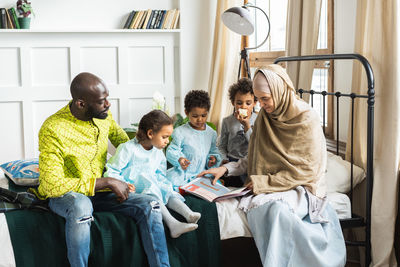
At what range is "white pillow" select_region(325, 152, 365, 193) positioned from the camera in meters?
2.70

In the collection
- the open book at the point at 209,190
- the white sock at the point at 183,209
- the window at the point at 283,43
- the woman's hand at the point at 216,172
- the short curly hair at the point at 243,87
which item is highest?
the window at the point at 283,43

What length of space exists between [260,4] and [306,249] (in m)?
2.58

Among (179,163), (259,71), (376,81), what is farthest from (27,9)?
(376,81)

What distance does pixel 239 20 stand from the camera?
3338 mm

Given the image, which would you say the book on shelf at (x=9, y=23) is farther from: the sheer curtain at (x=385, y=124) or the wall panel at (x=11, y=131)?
the sheer curtain at (x=385, y=124)

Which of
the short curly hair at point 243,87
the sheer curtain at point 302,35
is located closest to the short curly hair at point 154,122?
the short curly hair at point 243,87

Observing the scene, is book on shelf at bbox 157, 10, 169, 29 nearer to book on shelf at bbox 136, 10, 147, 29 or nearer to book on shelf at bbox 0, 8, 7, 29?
book on shelf at bbox 136, 10, 147, 29

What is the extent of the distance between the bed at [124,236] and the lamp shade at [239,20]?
0.79 meters

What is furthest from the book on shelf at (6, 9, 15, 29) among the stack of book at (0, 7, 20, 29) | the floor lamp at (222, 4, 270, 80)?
the floor lamp at (222, 4, 270, 80)

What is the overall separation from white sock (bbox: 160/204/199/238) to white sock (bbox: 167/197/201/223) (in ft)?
0.18

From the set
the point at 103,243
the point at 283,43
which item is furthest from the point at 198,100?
the point at 283,43

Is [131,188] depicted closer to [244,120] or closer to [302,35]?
[244,120]

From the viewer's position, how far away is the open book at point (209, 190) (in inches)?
98.4

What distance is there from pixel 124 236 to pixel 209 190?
20.1 inches
